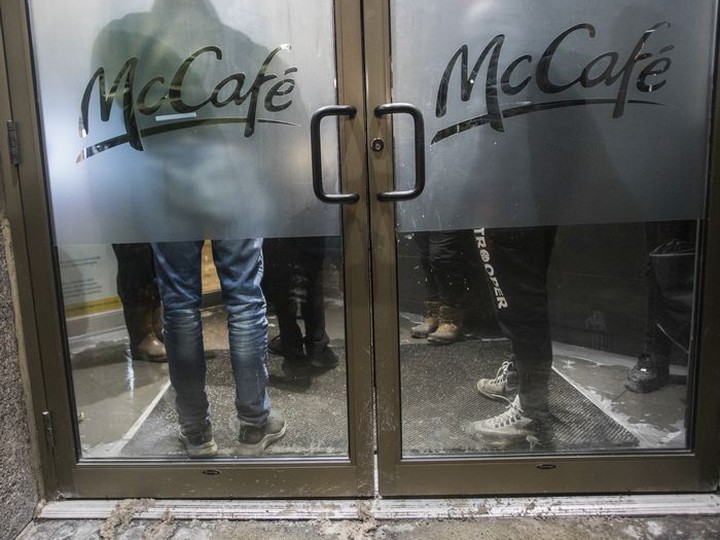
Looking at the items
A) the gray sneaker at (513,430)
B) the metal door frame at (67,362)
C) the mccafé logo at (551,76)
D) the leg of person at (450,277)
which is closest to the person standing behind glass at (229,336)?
the metal door frame at (67,362)

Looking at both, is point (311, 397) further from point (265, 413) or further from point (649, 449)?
point (649, 449)

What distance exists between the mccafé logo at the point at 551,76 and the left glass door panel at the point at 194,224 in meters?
0.43

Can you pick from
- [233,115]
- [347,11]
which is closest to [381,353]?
[233,115]

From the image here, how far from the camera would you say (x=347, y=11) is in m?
1.57

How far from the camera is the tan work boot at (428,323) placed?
1752mm

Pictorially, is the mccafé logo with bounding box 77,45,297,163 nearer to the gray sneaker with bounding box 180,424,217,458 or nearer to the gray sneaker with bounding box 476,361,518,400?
the gray sneaker with bounding box 180,424,217,458

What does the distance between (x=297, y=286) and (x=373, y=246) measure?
1.05ft

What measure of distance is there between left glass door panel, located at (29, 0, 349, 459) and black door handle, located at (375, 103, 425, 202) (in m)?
0.18

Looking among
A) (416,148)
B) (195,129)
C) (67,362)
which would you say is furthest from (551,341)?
(67,362)

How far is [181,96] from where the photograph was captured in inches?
64.4

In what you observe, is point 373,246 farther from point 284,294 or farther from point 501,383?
point 501,383

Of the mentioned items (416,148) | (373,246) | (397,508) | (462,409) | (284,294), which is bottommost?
(397,508)

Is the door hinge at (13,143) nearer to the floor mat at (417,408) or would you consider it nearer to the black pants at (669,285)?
the floor mat at (417,408)

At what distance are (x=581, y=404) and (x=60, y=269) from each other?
198cm
